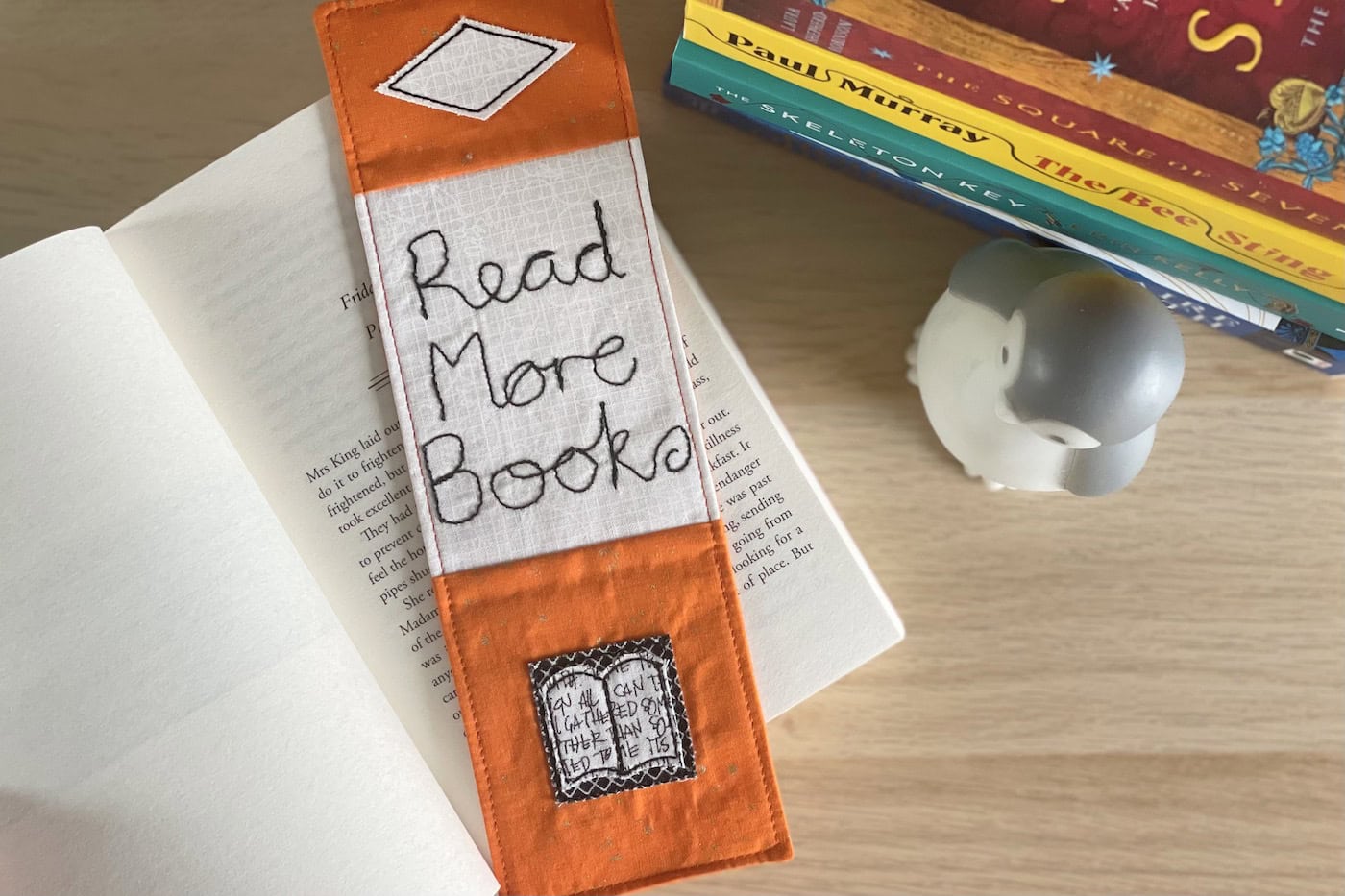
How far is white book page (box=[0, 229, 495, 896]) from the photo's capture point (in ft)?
0.95

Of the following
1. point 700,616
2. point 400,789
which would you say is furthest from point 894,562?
point 400,789

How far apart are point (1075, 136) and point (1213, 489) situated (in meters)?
0.17

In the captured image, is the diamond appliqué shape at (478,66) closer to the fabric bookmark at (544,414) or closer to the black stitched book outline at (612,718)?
the fabric bookmark at (544,414)

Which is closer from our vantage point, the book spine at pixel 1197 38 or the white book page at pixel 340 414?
the book spine at pixel 1197 38

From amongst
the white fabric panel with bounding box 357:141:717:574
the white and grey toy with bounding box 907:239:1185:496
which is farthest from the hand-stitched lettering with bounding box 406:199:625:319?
the white and grey toy with bounding box 907:239:1185:496

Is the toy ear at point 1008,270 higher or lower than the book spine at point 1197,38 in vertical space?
lower

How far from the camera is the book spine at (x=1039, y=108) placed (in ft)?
0.74

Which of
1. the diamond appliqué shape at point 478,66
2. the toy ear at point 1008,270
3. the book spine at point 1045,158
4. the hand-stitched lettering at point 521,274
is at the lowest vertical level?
the hand-stitched lettering at point 521,274

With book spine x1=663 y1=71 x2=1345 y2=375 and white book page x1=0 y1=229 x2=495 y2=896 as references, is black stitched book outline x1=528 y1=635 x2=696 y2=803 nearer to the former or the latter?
white book page x1=0 y1=229 x2=495 y2=896

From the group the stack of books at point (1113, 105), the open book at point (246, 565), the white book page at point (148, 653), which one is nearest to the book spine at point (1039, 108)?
the stack of books at point (1113, 105)

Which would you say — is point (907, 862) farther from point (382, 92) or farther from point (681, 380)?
point (382, 92)

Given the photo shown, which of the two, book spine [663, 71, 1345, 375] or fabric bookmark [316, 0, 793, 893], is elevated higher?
book spine [663, 71, 1345, 375]

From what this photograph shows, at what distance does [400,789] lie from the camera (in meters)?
0.31

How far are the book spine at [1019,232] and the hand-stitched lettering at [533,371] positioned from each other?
0.09 m
